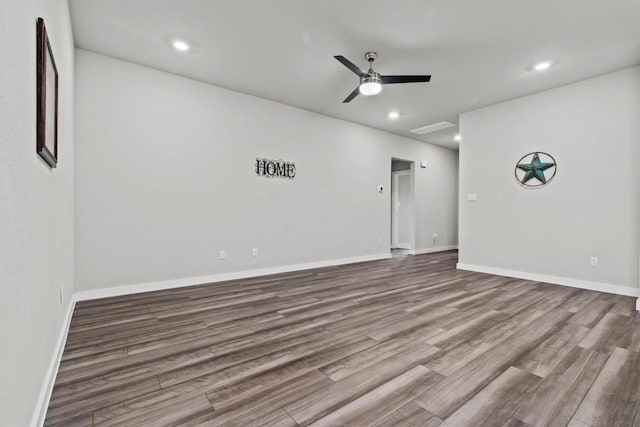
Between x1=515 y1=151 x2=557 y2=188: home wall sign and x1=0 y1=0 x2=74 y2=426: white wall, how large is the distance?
17.6ft

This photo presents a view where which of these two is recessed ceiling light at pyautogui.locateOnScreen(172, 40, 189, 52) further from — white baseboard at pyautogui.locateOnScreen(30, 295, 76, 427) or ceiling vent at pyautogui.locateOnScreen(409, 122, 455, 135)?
ceiling vent at pyautogui.locateOnScreen(409, 122, 455, 135)

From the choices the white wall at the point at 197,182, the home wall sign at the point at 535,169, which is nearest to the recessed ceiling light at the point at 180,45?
the white wall at the point at 197,182

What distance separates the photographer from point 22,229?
1.04 metres

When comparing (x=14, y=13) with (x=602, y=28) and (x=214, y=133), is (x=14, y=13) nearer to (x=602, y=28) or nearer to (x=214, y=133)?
(x=214, y=133)

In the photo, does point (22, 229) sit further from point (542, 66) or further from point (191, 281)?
point (542, 66)

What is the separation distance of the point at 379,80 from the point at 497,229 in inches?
126

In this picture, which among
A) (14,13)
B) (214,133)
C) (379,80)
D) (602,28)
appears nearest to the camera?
(14,13)

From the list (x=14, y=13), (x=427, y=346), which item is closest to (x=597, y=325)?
(x=427, y=346)

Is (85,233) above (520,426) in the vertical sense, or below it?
above

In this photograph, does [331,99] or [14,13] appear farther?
[331,99]

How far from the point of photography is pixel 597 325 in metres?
2.57

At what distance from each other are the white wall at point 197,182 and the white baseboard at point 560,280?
6.75ft

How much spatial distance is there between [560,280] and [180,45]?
564cm

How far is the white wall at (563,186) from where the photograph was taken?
3.60 metres
